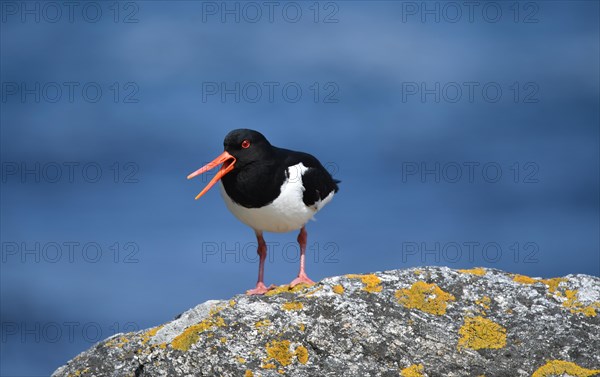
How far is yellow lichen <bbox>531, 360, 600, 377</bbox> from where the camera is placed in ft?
15.9

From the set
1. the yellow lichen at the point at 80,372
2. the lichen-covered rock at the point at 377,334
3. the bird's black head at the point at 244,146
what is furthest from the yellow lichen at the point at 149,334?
the bird's black head at the point at 244,146

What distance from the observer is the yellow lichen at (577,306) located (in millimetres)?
5371

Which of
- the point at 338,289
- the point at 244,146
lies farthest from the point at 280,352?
the point at 244,146

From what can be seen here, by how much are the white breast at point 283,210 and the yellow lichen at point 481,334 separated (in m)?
3.65

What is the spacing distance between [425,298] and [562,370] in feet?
3.36

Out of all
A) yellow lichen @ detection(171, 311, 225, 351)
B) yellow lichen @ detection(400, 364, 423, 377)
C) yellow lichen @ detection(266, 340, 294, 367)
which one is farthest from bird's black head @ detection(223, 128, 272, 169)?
yellow lichen @ detection(400, 364, 423, 377)

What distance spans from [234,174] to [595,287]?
13.8ft

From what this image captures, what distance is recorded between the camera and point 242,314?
5.21 m

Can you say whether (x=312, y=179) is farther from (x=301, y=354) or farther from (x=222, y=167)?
(x=301, y=354)

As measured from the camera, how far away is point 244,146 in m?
8.45

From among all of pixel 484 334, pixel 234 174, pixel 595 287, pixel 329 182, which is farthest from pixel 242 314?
pixel 329 182

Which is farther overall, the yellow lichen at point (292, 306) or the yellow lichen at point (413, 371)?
the yellow lichen at point (292, 306)

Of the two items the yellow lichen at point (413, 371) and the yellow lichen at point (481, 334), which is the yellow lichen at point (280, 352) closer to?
the yellow lichen at point (413, 371)

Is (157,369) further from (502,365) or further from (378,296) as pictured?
(502,365)
